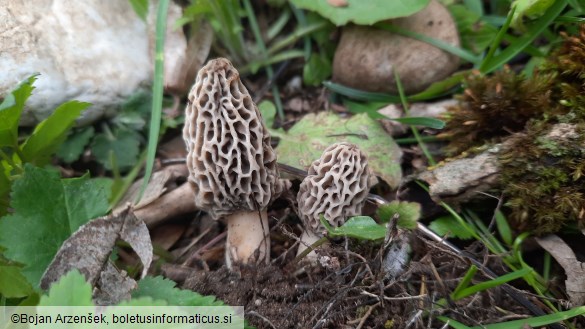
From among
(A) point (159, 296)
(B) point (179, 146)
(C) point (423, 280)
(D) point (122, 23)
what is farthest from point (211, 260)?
(D) point (122, 23)

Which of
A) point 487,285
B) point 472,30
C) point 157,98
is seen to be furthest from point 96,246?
point 472,30

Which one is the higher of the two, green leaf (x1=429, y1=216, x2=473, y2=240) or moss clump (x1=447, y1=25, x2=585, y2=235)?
moss clump (x1=447, y1=25, x2=585, y2=235)

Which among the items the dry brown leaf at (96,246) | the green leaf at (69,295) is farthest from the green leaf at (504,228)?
the green leaf at (69,295)

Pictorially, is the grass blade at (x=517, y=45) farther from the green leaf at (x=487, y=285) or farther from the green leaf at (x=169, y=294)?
the green leaf at (x=169, y=294)

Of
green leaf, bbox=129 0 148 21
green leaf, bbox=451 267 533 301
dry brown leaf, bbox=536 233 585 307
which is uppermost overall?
green leaf, bbox=129 0 148 21

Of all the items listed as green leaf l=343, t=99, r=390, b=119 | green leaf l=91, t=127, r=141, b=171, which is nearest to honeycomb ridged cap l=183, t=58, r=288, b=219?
green leaf l=91, t=127, r=141, b=171

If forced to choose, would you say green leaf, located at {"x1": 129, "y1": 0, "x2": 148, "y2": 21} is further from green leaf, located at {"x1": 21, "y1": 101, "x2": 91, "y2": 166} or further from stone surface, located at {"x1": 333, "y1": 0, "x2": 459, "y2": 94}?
stone surface, located at {"x1": 333, "y1": 0, "x2": 459, "y2": 94}

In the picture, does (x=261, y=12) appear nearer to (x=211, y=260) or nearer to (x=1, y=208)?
(x=211, y=260)
